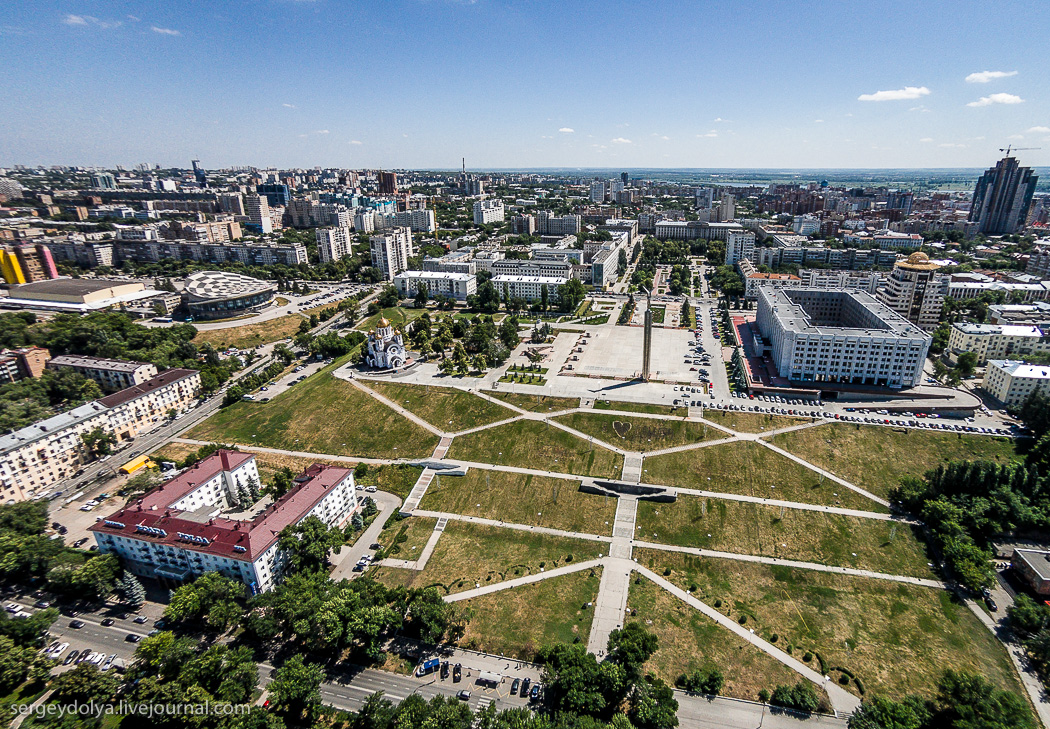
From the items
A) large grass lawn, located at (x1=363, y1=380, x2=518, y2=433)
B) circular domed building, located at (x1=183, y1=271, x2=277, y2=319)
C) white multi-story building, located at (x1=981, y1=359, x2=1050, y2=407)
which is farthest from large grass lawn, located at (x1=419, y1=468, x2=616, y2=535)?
circular domed building, located at (x1=183, y1=271, x2=277, y2=319)

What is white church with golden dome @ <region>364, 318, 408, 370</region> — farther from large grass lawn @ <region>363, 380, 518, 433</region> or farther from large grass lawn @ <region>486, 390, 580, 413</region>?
large grass lawn @ <region>486, 390, 580, 413</region>

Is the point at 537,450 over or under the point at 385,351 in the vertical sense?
under

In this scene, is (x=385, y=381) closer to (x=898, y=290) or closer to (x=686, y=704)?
(x=686, y=704)

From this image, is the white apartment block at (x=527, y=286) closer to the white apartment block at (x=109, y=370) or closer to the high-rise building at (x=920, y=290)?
the high-rise building at (x=920, y=290)

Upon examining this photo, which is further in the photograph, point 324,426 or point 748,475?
point 324,426

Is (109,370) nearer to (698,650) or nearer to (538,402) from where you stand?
(538,402)

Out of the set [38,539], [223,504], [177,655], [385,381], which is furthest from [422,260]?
[177,655]

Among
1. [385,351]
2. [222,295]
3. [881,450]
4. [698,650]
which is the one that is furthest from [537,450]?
[222,295]

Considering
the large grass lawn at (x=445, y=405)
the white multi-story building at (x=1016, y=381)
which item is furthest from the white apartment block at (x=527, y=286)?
the white multi-story building at (x=1016, y=381)
